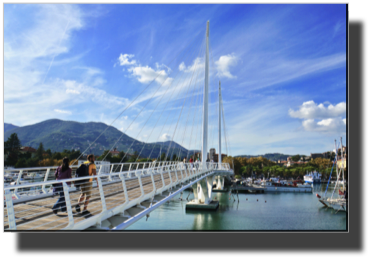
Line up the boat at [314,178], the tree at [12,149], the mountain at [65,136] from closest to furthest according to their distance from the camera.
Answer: the tree at [12,149] → the boat at [314,178] → the mountain at [65,136]

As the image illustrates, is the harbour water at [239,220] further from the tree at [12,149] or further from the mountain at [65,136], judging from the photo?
the mountain at [65,136]

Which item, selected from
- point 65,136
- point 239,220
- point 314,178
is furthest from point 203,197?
point 65,136

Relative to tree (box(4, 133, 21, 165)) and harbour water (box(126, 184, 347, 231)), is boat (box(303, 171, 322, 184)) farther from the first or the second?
tree (box(4, 133, 21, 165))

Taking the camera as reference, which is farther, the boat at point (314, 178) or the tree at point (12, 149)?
the boat at point (314, 178)

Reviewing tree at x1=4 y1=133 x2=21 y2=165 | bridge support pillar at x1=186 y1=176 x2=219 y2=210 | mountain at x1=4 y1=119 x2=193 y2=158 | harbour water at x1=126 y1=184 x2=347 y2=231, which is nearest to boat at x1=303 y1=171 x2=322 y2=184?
harbour water at x1=126 y1=184 x2=347 y2=231

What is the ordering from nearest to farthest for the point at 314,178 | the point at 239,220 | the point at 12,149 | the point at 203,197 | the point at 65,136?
the point at 239,220, the point at 203,197, the point at 12,149, the point at 314,178, the point at 65,136

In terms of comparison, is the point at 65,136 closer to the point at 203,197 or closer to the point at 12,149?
the point at 12,149

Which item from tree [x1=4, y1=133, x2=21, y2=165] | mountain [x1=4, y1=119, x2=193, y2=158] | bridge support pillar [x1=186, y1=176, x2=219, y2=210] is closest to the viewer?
bridge support pillar [x1=186, y1=176, x2=219, y2=210]

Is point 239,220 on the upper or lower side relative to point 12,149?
lower

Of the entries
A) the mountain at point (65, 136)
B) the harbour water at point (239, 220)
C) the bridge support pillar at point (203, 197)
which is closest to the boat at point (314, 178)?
the harbour water at point (239, 220)
